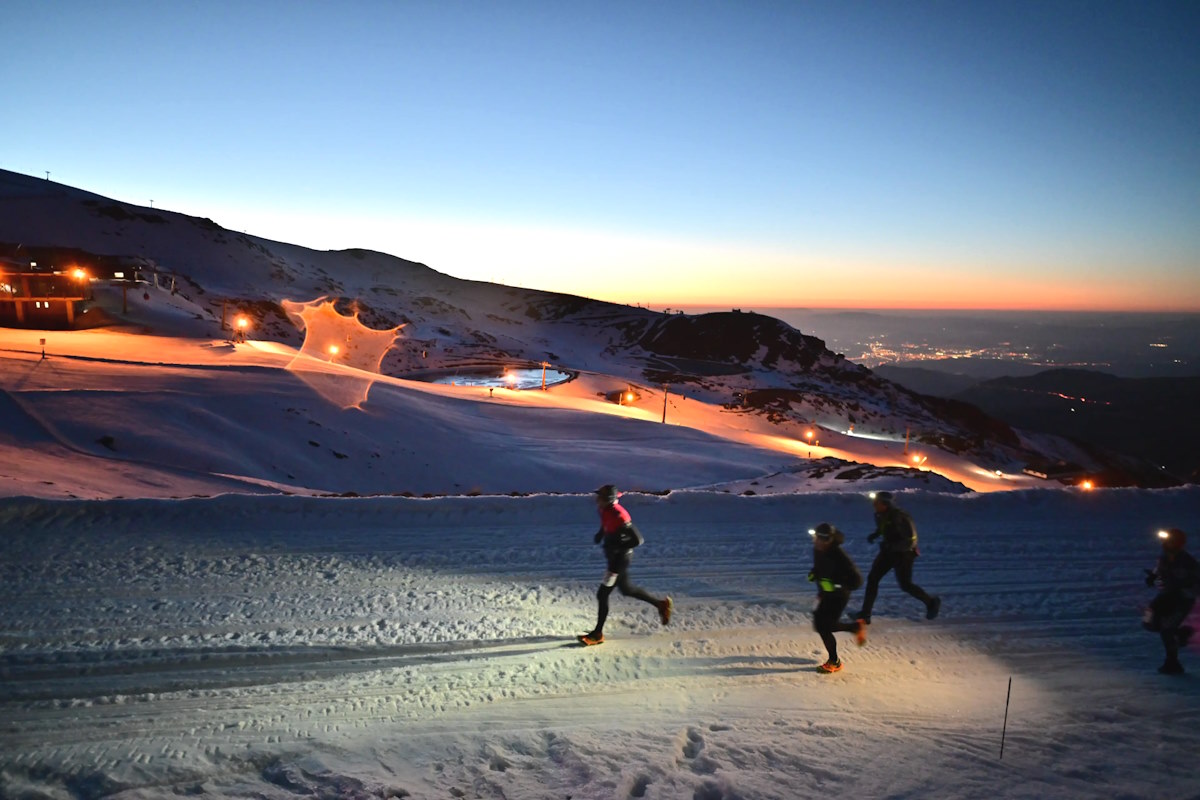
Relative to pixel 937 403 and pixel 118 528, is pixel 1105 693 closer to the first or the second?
pixel 118 528

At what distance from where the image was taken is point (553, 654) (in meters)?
6.60

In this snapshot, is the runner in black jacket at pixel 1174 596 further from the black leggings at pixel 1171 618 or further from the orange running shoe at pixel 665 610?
the orange running shoe at pixel 665 610

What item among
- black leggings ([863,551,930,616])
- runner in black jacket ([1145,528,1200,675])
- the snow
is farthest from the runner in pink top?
runner in black jacket ([1145,528,1200,675])

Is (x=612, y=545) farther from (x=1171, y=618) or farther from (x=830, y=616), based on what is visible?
(x=1171, y=618)

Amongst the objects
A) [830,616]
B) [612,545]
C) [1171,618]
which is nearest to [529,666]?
[612,545]

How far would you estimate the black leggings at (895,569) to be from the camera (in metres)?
7.20

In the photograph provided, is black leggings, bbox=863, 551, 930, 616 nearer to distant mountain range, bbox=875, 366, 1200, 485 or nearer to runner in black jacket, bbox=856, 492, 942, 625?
runner in black jacket, bbox=856, 492, 942, 625

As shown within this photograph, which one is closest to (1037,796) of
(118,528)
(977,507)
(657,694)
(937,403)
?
(657,694)

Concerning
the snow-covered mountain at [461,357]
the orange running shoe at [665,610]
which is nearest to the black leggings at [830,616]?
the orange running shoe at [665,610]

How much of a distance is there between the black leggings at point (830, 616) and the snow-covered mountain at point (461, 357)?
1573 cm

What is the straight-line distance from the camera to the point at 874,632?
289 inches

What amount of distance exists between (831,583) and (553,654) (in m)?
2.80

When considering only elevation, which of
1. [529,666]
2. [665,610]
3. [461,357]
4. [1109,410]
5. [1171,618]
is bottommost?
[1109,410]

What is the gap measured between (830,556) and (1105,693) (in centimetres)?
278
